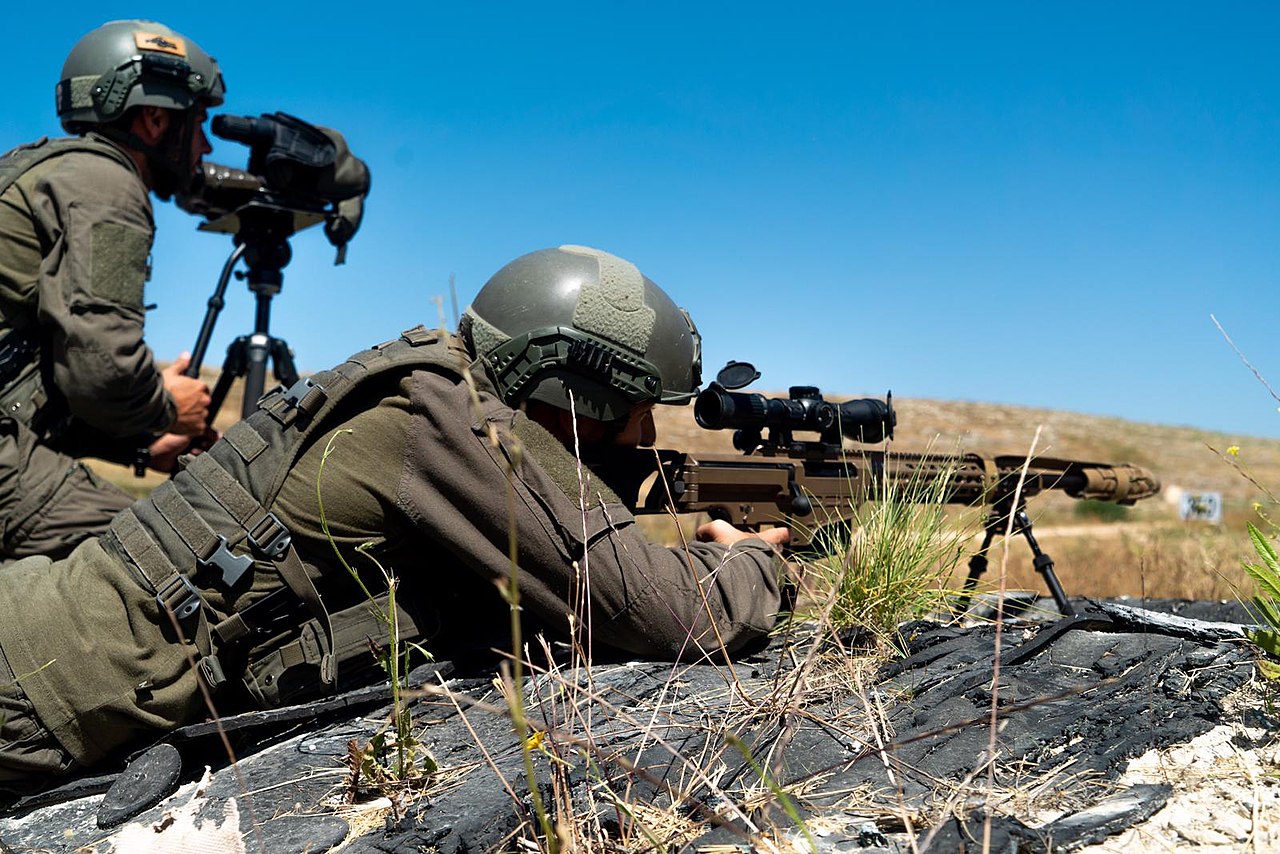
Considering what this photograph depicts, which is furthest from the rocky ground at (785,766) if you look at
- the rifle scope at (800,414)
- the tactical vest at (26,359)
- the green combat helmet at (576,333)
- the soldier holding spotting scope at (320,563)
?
the tactical vest at (26,359)

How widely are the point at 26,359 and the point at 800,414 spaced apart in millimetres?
3194

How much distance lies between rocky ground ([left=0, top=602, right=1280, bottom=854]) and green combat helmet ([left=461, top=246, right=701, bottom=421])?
0.89 meters

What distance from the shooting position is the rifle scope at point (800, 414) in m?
3.88

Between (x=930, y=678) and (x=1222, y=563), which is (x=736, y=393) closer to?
(x=930, y=678)

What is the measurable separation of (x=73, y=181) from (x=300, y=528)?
2301 millimetres

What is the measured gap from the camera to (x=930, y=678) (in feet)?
9.69

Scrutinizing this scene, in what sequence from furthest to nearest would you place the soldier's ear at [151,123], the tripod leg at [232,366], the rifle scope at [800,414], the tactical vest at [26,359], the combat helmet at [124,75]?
1. the tripod leg at [232,366]
2. the soldier's ear at [151,123]
3. the combat helmet at [124,75]
4. the tactical vest at [26,359]
5. the rifle scope at [800,414]

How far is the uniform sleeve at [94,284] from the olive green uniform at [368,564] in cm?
142

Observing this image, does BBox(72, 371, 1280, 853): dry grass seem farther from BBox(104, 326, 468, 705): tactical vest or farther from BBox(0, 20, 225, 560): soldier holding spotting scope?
BBox(0, 20, 225, 560): soldier holding spotting scope

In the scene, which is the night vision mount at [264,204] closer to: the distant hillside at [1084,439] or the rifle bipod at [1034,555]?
the rifle bipod at [1034,555]

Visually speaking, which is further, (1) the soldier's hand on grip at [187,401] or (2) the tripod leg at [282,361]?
(2) the tripod leg at [282,361]

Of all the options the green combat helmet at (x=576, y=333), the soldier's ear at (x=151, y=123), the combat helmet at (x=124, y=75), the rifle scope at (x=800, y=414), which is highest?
the combat helmet at (x=124, y=75)

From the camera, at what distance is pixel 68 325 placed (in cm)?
411

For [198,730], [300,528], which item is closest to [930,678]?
[300,528]
